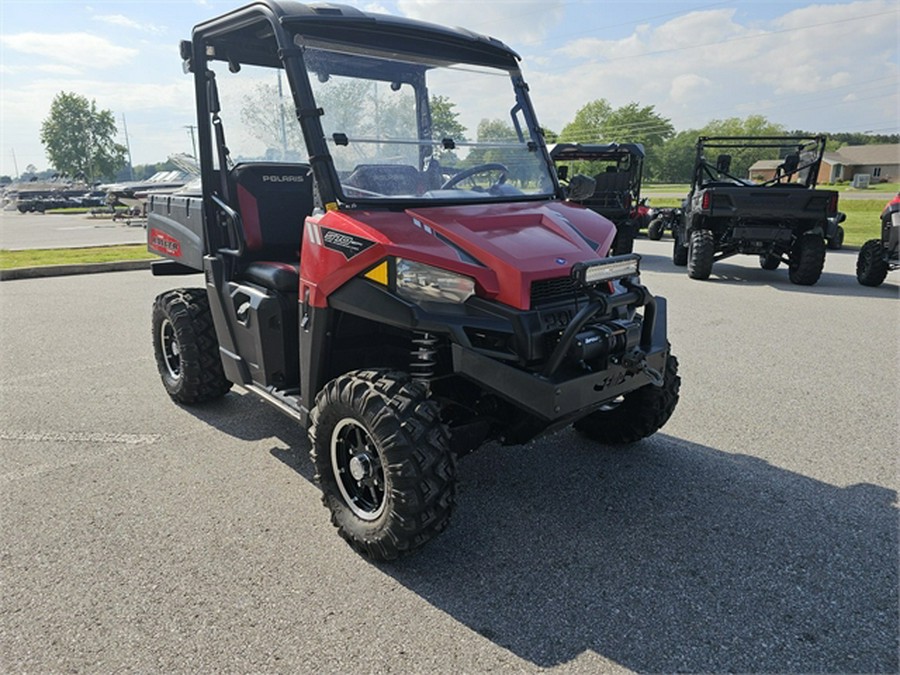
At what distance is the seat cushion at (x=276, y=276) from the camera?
3.59 m

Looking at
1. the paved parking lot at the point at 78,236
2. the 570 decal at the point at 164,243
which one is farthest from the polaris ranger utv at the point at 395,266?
the paved parking lot at the point at 78,236

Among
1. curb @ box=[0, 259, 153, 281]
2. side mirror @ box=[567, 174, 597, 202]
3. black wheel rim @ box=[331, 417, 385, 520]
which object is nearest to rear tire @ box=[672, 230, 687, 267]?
side mirror @ box=[567, 174, 597, 202]

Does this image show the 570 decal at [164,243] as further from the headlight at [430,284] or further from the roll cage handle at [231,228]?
the headlight at [430,284]

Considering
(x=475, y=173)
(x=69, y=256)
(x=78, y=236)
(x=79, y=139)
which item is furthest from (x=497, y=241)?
(x=79, y=139)

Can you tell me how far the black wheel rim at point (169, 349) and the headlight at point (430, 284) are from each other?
111 inches

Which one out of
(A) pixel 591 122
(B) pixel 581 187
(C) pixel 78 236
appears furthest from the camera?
(A) pixel 591 122

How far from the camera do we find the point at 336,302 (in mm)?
3045

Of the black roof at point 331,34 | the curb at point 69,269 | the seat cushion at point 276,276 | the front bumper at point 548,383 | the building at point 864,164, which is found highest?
the building at point 864,164

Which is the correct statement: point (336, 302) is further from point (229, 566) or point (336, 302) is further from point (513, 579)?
point (513, 579)

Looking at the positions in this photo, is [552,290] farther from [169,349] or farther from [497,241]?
[169,349]

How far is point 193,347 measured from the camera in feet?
14.9

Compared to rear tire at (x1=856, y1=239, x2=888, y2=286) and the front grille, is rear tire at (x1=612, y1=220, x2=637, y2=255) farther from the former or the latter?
the front grille

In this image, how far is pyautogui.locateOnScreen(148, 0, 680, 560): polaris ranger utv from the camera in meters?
2.70

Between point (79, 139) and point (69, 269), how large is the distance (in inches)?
2609
